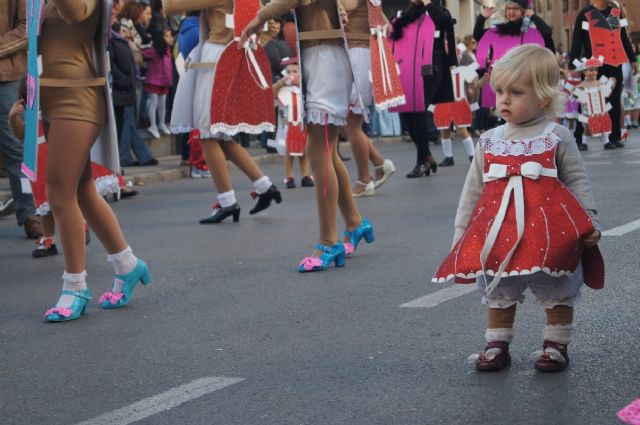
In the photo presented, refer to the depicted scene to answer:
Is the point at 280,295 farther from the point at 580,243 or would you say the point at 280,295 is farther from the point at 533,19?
the point at 533,19

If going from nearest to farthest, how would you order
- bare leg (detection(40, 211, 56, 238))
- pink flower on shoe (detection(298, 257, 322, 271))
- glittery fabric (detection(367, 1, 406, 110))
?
pink flower on shoe (detection(298, 257, 322, 271)) < glittery fabric (detection(367, 1, 406, 110)) < bare leg (detection(40, 211, 56, 238))

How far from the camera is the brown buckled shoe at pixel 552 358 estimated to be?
4750 millimetres

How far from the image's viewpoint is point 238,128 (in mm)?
10547

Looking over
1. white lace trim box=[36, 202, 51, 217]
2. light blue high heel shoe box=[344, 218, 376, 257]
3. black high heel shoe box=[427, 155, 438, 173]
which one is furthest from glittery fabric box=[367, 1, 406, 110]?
black high heel shoe box=[427, 155, 438, 173]

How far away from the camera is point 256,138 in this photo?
2488 centimetres

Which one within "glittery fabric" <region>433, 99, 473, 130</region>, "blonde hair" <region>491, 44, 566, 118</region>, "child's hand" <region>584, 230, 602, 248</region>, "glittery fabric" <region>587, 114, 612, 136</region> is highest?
"blonde hair" <region>491, 44, 566, 118</region>

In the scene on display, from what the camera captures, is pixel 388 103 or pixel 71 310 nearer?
pixel 71 310

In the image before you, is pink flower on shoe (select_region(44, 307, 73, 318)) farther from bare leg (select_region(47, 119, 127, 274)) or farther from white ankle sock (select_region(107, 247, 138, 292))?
white ankle sock (select_region(107, 247, 138, 292))

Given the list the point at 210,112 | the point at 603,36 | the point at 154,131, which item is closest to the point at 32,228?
Answer: the point at 210,112

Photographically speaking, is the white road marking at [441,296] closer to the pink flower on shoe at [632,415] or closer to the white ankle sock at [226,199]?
the pink flower on shoe at [632,415]

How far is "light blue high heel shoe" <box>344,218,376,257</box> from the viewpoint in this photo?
321 inches

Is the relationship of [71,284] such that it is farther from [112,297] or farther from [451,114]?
[451,114]

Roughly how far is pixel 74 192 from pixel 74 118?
337mm

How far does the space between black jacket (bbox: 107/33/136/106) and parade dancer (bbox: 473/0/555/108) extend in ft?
12.9
